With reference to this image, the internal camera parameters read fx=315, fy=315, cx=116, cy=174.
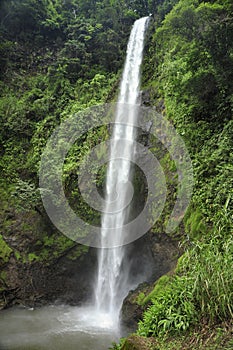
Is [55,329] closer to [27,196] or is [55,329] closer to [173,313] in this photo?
[27,196]

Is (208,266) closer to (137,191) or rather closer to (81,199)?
(137,191)

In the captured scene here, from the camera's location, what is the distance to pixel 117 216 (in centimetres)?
1021

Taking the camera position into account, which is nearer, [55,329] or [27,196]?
[55,329]

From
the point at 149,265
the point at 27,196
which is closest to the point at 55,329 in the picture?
the point at 149,265

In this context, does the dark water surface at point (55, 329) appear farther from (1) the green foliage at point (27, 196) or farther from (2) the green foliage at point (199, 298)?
(1) the green foliage at point (27, 196)

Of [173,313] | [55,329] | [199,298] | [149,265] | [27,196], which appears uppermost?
[27,196]

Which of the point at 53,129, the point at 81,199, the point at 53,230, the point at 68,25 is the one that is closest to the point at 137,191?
the point at 81,199

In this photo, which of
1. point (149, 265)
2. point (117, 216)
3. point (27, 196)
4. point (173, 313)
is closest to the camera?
point (173, 313)

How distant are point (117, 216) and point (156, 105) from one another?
4.01 metres

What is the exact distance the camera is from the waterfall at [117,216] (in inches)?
377

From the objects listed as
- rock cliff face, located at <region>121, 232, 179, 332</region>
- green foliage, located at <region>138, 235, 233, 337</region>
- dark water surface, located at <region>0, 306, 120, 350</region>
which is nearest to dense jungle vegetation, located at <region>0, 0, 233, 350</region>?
green foliage, located at <region>138, 235, 233, 337</region>

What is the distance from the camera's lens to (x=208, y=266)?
417cm

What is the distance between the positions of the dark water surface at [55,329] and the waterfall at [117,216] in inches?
25.6

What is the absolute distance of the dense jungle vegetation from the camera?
415 cm
